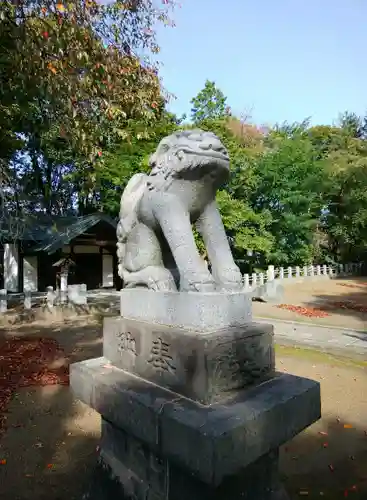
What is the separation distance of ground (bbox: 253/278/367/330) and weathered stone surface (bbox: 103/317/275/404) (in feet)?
27.0

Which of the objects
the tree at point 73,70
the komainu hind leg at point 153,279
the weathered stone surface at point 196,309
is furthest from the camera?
the tree at point 73,70

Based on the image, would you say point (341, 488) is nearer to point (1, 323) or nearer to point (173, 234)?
point (173, 234)

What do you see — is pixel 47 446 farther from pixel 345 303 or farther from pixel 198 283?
pixel 345 303

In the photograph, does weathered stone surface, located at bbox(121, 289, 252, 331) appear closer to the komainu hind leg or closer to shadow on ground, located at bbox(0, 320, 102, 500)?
the komainu hind leg

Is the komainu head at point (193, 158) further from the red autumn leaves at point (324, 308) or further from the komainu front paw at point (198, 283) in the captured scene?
the red autumn leaves at point (324, 308)

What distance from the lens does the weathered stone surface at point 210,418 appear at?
68.9 inches

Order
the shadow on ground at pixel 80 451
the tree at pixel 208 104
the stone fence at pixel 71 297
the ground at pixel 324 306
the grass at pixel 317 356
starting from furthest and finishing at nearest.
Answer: the tree at pixel 208 104 → the stone fence at pixel 71 297 → the ground at pixel 324 306 → the grass at pixel 317 356 → the shadow on ground at pixel 80 451

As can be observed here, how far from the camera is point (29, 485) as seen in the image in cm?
307

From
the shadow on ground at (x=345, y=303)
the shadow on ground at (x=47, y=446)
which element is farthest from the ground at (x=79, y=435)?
the shadow on ground at (x=345, y=303)

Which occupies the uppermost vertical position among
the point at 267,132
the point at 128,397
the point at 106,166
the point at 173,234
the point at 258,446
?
the point at 267,132

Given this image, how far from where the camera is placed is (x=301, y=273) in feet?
78.3

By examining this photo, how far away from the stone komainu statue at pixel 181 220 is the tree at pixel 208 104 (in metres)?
15.1

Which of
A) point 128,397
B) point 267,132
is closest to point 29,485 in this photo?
point 128,397

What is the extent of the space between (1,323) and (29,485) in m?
8.50
